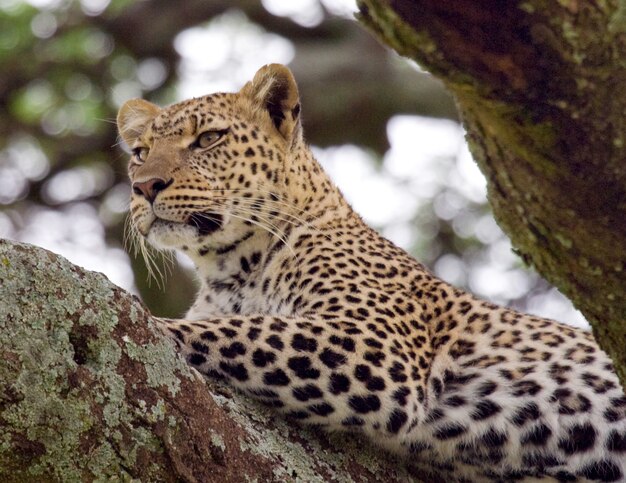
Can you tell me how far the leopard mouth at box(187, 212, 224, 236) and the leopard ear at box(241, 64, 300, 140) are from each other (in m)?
1.00

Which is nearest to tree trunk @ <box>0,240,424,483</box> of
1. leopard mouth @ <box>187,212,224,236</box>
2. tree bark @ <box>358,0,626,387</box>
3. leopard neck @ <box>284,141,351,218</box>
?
tree bark @ <box>358,0,626,387</box>

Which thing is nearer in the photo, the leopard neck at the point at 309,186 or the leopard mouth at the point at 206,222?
the leopard mouth at the point at 206,222

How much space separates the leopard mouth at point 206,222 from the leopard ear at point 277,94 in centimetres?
100

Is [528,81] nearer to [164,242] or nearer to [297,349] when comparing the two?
[297,349]

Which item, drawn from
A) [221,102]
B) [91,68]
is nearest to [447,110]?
[91,68]

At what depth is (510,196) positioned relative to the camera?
126 inches

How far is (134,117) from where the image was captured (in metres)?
8.40

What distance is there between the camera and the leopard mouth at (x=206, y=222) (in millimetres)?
7207

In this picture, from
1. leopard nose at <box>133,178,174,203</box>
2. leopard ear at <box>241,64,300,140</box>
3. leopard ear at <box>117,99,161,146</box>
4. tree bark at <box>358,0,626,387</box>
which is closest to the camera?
tree bark at <box>358,0,626,387</box>

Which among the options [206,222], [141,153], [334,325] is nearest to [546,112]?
[334,325]

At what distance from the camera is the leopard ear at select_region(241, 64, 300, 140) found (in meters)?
7.97

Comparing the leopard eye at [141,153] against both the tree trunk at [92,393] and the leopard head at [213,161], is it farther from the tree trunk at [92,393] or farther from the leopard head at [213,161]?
the tree trunk at [92,393]

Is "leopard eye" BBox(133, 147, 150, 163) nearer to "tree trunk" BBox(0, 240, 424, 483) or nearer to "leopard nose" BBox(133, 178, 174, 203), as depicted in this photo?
"leopard nose" BBox(133, 178, 174, 203)

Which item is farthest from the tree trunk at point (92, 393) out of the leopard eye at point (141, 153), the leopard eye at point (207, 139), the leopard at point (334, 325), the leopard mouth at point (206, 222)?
the leopard eye at point (141, 153)
